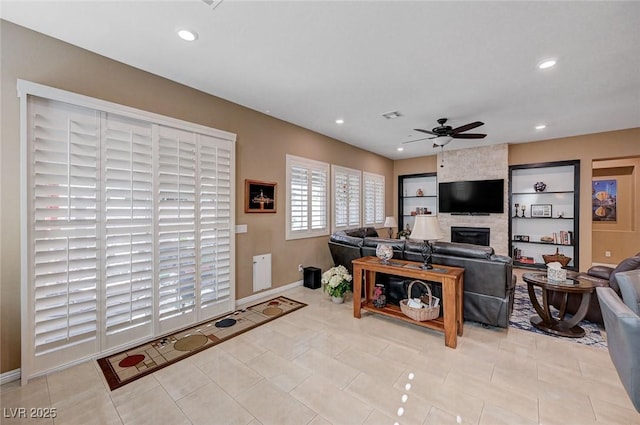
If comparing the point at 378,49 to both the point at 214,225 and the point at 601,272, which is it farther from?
the point at 601,272

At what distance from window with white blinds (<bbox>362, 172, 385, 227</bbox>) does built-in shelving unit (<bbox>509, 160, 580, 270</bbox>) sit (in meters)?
3.02

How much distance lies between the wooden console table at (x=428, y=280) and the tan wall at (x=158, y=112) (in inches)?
61.8

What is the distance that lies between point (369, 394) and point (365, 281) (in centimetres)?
167

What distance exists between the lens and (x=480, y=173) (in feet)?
20.9

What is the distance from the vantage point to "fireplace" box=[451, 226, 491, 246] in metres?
6.37

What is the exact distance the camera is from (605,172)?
6746 mm

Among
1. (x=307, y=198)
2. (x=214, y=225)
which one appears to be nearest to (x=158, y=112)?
(x=214, y=225)

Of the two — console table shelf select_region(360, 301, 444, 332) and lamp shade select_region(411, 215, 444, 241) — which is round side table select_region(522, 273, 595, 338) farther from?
lamp shade select_region(411, 215, 444, 241)


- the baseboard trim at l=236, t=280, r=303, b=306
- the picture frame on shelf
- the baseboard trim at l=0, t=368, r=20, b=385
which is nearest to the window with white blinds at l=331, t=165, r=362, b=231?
the baseboard trim at l=236, t=280, r=303, b=306

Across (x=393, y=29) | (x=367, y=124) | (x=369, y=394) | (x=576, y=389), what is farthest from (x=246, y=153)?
(x=576, y=389)

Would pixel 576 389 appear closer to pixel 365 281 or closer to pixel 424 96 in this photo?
pixel 365 281

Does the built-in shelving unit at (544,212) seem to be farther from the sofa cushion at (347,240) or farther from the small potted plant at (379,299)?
the small potted plant at (379,299)

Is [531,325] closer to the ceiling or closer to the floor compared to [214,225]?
closer to the floor

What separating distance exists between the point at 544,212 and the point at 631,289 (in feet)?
16.0
